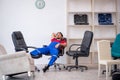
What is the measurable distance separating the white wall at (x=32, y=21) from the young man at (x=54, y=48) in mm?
692

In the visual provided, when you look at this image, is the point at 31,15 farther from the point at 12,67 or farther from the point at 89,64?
the point at 12,67

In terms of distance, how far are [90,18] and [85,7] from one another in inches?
15.2

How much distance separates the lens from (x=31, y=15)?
26.4 ft

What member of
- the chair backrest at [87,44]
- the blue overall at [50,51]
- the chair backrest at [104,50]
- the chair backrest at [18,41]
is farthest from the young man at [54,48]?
the chair backrest at [104,50]

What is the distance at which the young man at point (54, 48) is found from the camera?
699cm

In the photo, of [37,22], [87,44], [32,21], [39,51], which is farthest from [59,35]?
[32,21]

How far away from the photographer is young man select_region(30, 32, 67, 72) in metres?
6.99

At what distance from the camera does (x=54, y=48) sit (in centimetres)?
711

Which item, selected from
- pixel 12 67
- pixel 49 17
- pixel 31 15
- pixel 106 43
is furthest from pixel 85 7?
pixel 12 67

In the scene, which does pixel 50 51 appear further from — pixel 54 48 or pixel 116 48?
pixel 116 48

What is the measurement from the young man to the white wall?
692mm

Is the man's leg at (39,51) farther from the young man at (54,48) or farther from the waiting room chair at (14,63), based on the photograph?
the waiting room chair at (14,63)

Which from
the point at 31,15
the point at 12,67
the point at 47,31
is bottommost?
the point at 12,67

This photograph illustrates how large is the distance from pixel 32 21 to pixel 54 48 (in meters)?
1.45
